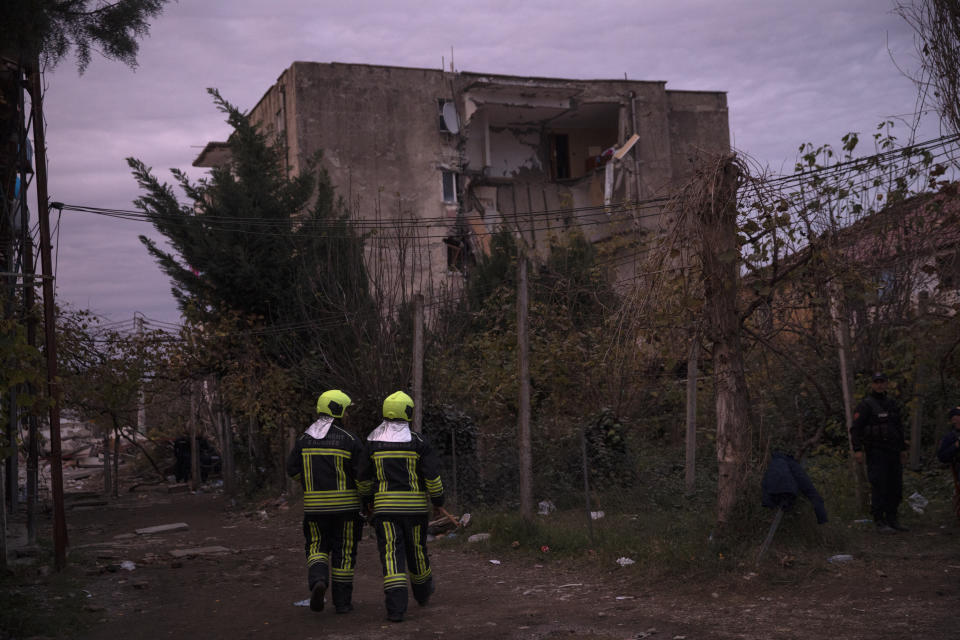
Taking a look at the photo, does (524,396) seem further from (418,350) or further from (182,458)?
(182,458)

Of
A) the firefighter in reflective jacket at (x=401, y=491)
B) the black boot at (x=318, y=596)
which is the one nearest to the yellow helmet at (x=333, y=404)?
the firefighter in reflective jacket at (x=401, y=491)

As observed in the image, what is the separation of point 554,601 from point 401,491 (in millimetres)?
1873

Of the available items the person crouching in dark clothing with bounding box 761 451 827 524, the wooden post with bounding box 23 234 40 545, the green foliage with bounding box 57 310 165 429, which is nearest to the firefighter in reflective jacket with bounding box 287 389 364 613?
the person crouching in dark clothing with bounding box 761 451 827 524

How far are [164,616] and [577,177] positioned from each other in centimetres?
2956

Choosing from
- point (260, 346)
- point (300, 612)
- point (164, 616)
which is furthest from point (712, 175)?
point (260, 346)

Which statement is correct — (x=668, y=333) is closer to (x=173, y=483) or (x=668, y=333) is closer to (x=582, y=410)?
(x=582, y=410)

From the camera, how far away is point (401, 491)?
785 centimetres

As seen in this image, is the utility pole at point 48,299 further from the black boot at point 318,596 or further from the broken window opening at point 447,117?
the broken window opening at point 447,117

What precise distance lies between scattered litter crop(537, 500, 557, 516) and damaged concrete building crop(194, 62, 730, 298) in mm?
15247

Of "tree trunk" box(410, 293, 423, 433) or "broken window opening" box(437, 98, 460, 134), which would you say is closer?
"tree trunk" box(410, 293, 423, 433)

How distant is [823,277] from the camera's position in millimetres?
9047

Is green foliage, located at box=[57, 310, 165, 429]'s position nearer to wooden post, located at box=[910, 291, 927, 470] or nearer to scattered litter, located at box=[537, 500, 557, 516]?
scattered litter, located at box=[537, 500, 557, 516]

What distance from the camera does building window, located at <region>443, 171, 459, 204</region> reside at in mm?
32594

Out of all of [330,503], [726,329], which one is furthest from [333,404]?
[726,329]
